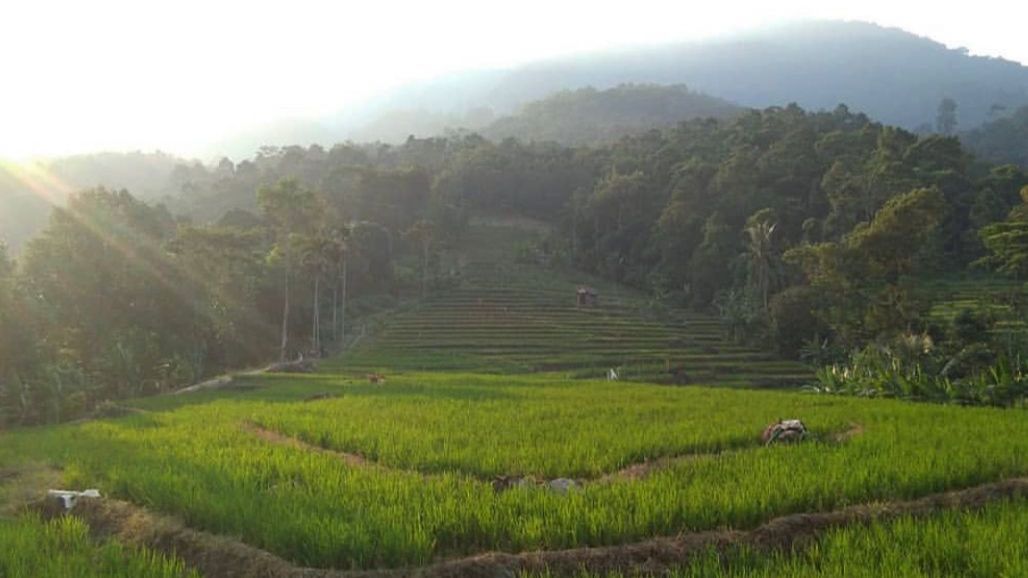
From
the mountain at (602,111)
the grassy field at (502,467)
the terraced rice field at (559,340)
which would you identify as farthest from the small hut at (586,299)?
the mountain at (602,111)

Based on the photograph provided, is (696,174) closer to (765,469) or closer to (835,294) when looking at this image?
(835,294)

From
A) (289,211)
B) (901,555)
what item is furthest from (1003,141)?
(901,555)

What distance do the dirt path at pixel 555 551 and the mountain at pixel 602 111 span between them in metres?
136

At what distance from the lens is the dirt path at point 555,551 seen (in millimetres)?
5902

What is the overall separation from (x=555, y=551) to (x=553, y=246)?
58037mm

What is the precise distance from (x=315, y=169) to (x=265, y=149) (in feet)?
80.8

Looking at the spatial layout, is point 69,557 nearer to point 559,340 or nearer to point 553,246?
point 559,340

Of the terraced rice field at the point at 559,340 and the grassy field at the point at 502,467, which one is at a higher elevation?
the grassy field at the point at 502,467

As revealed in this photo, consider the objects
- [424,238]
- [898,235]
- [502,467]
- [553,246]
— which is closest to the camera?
[502,467]

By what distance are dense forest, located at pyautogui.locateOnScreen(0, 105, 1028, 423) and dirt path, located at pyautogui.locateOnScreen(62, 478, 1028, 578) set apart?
1345cm

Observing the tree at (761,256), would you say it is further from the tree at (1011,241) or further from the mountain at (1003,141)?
the mountain at (1003,141)

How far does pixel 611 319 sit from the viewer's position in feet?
140

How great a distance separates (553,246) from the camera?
63938 millimetres

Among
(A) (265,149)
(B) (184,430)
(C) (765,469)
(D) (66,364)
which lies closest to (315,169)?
(A) (265,149)
